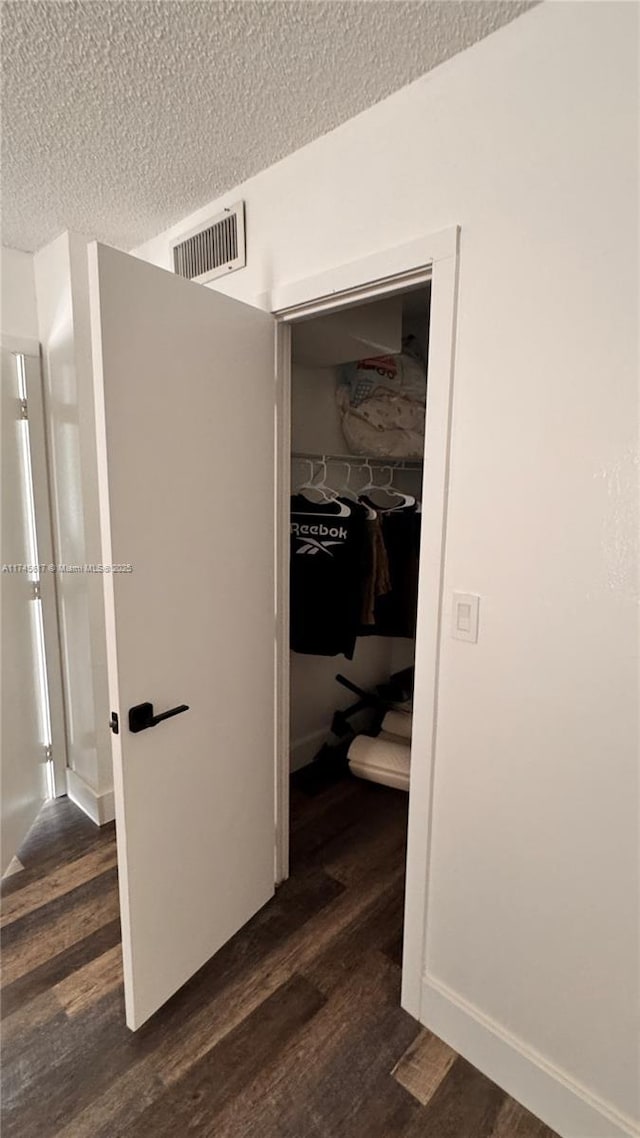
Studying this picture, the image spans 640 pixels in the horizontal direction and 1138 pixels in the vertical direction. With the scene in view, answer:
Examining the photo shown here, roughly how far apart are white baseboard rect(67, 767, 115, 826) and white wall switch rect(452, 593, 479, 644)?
1.89 meters

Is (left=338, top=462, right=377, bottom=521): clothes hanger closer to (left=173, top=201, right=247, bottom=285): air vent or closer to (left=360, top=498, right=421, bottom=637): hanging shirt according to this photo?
(left=360, top=498, right=421, bottom=637): hanging shirt

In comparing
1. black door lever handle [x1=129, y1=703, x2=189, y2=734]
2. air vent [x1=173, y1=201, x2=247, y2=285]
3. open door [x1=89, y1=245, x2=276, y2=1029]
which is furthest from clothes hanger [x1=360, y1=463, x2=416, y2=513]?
black door lever handle [x1=129, y1=703, x2=189, y2=734]

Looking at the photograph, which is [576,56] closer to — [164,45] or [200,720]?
[164,45]

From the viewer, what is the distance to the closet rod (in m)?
2.44

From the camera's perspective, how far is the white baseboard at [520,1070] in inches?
45.2

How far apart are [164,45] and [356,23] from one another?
422 millimetres

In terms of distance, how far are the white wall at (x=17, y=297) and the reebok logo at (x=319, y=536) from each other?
1.45 m

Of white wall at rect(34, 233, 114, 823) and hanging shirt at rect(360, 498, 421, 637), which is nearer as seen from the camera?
white wall at rect(34, 233, 114, 823)

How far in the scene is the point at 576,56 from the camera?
984 millimetres

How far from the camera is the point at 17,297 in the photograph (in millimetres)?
2197

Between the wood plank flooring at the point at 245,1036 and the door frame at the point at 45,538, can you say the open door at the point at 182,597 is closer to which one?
the wood plank flooring at the point at 245,1036

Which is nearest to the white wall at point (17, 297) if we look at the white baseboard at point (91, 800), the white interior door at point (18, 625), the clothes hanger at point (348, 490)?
the white interior door at point (18, 625)

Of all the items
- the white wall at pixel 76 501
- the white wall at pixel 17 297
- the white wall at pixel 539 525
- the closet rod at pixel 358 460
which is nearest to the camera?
the white wall at pixel 539 525

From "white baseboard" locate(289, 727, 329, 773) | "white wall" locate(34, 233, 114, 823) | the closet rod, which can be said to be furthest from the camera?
"white baseboard" locate(289, 727, 329, 773)
